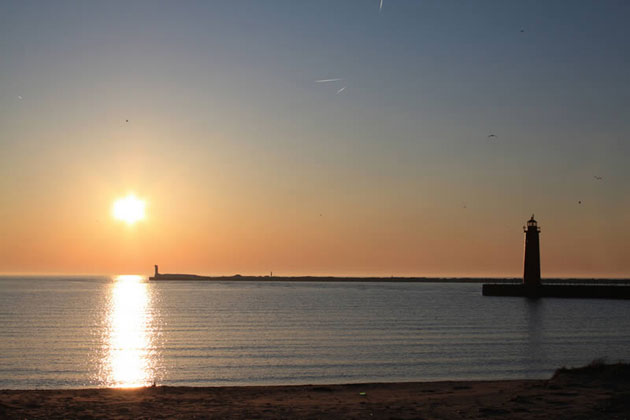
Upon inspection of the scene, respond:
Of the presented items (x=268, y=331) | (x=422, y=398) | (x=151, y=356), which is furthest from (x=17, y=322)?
(x=422, y=398)

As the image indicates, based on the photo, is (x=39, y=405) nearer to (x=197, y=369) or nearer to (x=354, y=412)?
(x=354, y=412)

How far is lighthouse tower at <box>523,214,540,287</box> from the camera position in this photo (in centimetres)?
9462

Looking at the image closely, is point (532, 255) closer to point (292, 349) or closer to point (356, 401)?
point (292, 349)

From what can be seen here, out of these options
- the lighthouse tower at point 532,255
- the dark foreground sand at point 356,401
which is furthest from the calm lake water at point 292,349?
the lighthouse tower at point 532,255

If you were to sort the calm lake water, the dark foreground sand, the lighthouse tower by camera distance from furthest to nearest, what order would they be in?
the lighthouse tower, the calm lake water, the dark foreground sand

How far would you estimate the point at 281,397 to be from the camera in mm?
19078

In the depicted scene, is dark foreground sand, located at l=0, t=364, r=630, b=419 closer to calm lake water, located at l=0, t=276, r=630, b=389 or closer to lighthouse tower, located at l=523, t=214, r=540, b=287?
calm lake water, located at l=0, t=276, r=630, b=389

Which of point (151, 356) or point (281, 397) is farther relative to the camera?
point (151, 356)

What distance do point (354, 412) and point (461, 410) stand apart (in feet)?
8.86

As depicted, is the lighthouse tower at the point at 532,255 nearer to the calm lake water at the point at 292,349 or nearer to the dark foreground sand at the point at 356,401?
the calm lake water at the point at 292,349

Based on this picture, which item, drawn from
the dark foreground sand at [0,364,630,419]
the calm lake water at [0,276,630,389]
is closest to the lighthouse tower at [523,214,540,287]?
the calm lake water at [0,276,630,389]

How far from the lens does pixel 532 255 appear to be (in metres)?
96.9

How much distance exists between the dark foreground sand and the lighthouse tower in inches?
3048

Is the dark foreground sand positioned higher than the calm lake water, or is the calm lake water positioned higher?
the dark foreground sand
